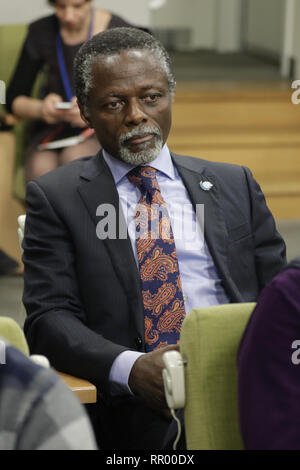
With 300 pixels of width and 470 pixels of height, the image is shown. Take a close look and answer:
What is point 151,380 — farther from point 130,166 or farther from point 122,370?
point 130,166

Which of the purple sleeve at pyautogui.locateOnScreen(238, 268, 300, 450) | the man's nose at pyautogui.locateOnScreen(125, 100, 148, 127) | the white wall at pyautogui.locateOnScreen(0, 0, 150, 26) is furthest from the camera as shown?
the white wall at pyautogui.locateOnScreen(0, 0, 150, 26)

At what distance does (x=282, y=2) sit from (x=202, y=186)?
20.0 ft

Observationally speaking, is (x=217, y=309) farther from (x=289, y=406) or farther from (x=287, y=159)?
(x=287, y=159)

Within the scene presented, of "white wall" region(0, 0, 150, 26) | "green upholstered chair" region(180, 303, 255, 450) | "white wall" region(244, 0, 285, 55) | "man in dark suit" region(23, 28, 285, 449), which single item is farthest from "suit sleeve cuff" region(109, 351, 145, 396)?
"white wall" region(244, 0, 285, 55)

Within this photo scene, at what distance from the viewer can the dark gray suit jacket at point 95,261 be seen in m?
1.88

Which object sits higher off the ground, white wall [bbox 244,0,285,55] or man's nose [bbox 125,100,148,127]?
man's nose [bbox 125,100,148,127]

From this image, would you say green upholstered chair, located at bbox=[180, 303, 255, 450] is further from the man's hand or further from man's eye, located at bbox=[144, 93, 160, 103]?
man's eye, located at bbox=[144, 93, 160, 103]

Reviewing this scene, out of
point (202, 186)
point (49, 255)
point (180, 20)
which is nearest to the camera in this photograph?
point (49, 255)

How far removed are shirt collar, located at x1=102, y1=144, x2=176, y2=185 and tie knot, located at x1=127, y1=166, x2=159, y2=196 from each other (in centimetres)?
1

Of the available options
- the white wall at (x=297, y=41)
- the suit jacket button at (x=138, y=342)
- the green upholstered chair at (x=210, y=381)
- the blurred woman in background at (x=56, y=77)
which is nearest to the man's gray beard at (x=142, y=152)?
the suit jacket button at (x=138, y=342)

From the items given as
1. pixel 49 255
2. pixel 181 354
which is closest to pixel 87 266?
pixel 49 255

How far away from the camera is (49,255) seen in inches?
77.2

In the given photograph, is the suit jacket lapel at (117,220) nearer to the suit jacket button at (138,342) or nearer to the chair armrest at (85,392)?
the suit jacket button at (138,342)

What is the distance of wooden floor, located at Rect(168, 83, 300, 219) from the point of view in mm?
5388
